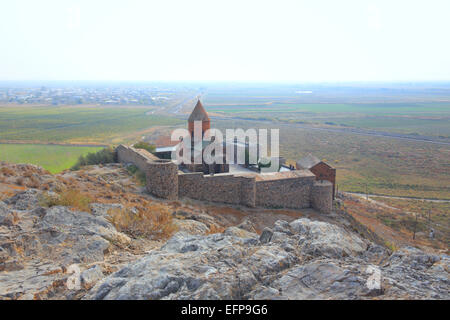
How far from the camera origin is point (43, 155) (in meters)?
27.0

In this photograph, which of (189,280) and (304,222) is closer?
(189,280)

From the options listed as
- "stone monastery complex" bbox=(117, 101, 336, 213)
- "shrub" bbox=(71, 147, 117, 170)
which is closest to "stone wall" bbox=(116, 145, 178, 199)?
"stone monastery complex" bbox=(117, 101, 336, 213)

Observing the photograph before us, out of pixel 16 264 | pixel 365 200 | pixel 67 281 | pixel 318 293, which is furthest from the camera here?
pixel 365 200

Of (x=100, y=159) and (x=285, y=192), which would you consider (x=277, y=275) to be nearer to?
(x=285, y=192)

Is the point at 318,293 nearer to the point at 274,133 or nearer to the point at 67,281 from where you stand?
the point at 67,281

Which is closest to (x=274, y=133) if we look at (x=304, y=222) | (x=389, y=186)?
(x=389, y=186)

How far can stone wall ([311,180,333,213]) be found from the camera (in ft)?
51.7

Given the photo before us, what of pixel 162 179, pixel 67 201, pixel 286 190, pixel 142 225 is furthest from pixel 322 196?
pixel 67 201

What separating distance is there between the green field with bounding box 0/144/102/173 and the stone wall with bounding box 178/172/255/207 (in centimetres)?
1116

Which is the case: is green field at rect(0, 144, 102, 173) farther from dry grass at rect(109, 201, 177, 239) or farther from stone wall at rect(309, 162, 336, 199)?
dry grass at rect(109, 201, 177, 239)

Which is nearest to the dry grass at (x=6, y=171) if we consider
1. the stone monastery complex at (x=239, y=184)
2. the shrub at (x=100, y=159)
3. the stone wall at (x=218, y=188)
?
the stone monastery complex at (x=239, y=184)

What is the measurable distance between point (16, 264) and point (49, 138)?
37.4m

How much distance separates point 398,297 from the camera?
10.8 feet

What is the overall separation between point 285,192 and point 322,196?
1763 mm
